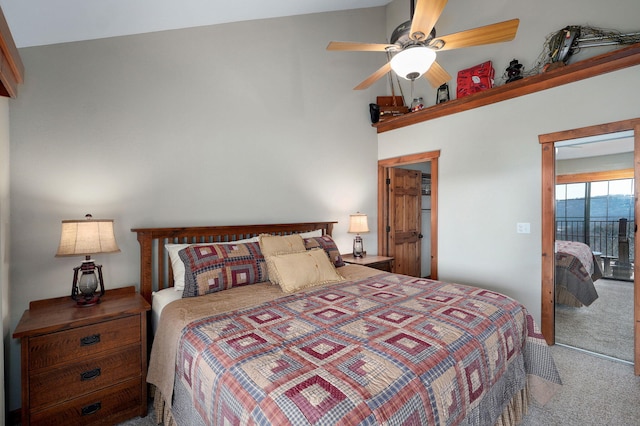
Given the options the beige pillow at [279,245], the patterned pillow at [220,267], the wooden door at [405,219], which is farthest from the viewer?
the wooden door at [405,219]

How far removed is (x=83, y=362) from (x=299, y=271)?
140 centimetres

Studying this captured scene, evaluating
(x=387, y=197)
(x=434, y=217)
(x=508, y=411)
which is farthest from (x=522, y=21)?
(x=508, y=411)

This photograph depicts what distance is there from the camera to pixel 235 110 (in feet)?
9.66

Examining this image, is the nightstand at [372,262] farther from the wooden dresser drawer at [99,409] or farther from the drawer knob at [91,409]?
the drawer knob at [91,409]

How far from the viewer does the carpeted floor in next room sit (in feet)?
6.17

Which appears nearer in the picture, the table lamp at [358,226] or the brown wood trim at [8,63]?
the brown wood trim at [8,63]

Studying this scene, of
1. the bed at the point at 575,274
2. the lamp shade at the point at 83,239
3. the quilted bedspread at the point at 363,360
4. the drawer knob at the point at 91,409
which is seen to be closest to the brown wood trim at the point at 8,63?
the lamp shade at the point at 83,239

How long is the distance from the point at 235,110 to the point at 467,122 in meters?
2.58

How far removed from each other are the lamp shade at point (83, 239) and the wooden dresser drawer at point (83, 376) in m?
0.64

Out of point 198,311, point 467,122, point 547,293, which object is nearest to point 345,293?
point 198,311

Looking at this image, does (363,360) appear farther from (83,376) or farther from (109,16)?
(109,16)

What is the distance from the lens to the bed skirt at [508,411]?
5.49 ft

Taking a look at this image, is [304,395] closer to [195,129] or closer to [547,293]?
[195,129]

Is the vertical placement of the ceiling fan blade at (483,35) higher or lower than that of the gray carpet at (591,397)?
higher
